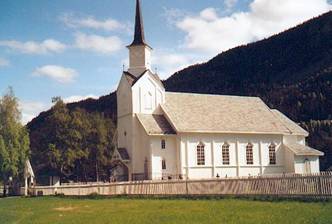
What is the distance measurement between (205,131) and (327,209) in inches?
1226

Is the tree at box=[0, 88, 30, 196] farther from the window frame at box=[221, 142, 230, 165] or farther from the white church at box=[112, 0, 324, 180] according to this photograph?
the window frame at box=[221, 142, 230, 165]

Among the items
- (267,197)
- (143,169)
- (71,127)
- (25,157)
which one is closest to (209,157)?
(143,169)

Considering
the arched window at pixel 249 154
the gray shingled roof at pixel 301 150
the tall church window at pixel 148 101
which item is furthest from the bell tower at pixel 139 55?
the gray shingled roof at pixel 301 150

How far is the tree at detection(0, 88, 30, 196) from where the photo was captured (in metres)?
46.2

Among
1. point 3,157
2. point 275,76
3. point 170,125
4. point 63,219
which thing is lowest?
point 63,219

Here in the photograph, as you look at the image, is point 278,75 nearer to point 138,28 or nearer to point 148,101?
point 138,28

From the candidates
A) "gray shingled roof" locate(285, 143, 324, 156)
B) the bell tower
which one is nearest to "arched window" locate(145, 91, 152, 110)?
the bell tower

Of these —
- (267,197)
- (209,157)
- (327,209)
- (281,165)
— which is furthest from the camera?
(281,165)

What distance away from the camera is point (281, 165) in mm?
53031

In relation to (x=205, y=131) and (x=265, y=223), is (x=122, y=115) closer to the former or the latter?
(x=205, y=131)

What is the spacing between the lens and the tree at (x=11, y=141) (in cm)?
4616

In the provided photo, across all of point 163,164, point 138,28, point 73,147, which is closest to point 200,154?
point 163,164

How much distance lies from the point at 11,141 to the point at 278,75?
106 m

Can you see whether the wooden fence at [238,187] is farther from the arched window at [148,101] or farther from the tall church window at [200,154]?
the tall church window at [200,154]
